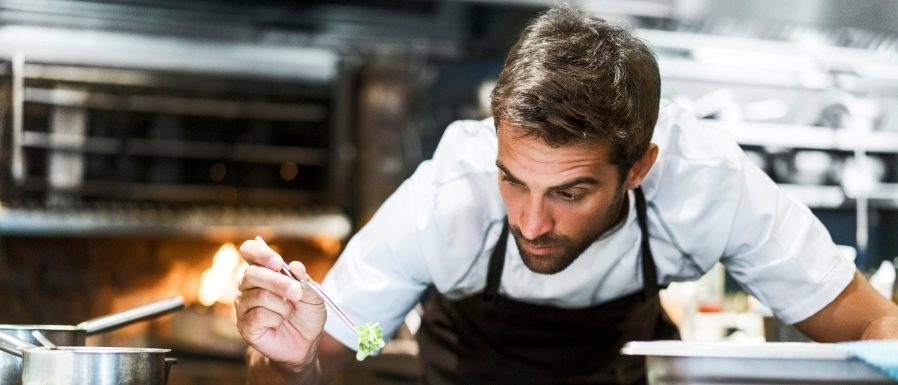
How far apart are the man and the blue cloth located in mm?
568

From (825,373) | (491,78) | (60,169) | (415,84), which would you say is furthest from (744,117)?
(825,373)

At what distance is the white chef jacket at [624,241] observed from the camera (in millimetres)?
1802

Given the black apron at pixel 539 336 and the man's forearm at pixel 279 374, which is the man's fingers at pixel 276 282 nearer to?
→ the man's forearm at pixel 279 374

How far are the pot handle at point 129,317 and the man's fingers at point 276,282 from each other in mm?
257

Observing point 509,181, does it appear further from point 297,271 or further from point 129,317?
point 129,317

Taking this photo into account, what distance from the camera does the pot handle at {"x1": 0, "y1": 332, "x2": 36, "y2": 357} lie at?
1195 mm

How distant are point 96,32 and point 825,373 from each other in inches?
172

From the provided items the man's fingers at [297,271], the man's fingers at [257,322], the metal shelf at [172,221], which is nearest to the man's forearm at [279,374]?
the man's fingers at [257,322]

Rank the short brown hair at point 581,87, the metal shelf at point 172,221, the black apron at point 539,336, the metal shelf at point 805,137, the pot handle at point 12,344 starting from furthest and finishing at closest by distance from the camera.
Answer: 1. the metal shelf at point 805,137
2. the metal shelf at point 172,221
3. the black apron at point 539,336
4. the short brown hair at point 581,87
5. the pot handle at point 12,344

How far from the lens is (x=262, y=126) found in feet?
16.9

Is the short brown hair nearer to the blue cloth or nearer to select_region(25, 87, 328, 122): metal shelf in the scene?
the blue cloth

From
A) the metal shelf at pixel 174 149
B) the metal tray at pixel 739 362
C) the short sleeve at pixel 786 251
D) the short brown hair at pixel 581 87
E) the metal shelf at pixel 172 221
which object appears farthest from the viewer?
the metal shelf at pixel 174 149

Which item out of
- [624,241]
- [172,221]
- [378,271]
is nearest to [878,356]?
[624,241]

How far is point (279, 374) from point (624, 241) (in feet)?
2.37
